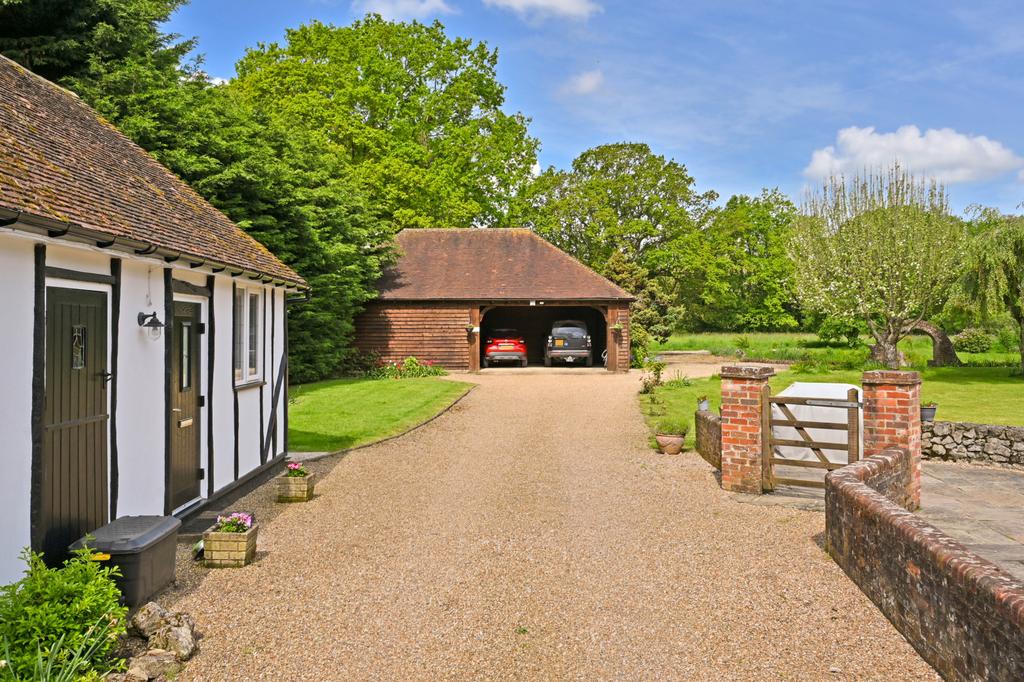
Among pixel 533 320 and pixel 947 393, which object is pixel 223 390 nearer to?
pixel 947 393

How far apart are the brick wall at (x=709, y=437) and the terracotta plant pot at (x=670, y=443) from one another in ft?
1.26

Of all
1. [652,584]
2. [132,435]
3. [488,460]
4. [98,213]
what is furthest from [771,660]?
[488,460]

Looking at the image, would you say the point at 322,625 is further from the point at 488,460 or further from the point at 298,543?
the point at 488,460

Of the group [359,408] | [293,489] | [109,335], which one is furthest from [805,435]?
[359,408]

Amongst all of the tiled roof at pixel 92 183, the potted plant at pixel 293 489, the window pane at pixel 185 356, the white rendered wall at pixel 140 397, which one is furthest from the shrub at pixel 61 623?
the potted plant at pixel 293 489

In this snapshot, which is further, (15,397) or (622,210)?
(622,210)

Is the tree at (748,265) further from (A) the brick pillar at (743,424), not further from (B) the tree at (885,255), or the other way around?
(A) the brick pillar at (743,424)

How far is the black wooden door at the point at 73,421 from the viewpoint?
210 inches

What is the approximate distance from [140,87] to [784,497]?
17.6 meters

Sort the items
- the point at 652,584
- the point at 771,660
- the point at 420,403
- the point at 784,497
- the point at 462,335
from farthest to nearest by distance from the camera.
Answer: the point at 462,335 → the point at 420,403 → the point at 784,497 → the point at 652,584 → the point at 771,660

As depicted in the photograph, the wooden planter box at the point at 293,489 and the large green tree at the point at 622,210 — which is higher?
the large green tree at the point at 622,210

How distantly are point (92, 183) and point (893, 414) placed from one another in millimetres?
9505

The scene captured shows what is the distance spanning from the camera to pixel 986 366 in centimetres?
2914

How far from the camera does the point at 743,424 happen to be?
30.1 ft
